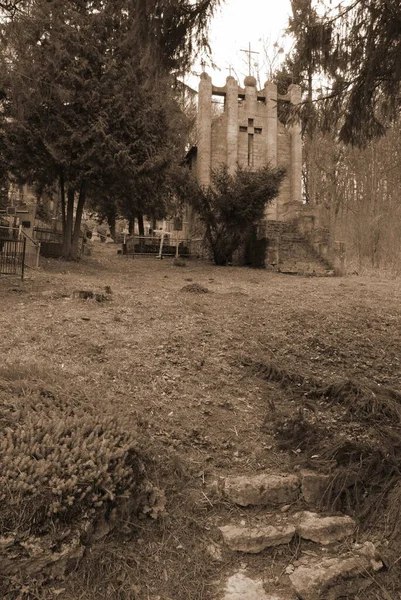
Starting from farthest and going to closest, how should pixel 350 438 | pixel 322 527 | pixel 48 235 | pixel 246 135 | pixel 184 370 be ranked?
pixel 246 135
pixel 48 235
pixel 184 370
pixel 350 438
pixel 322 527

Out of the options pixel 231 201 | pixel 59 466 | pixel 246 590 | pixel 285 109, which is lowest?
pixel 246 590

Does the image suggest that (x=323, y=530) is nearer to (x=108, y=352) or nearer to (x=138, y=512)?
(x=138, y=512)

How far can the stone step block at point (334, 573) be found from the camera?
2.85m

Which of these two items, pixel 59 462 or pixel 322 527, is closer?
pixel 59 462

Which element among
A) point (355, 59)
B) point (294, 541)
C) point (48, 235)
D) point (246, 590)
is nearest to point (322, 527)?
point (294, 541)

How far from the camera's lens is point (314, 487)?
12.0 feet

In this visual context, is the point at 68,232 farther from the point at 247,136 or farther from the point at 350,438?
the point at 350,438

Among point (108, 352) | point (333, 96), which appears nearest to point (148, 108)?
point (333, 96)

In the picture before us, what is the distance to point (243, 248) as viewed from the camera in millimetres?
19781

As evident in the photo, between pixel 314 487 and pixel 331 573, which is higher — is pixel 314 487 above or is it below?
above

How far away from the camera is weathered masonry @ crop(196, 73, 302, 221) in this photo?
2553 centimetres

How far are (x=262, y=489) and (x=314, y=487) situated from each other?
0.42 meters

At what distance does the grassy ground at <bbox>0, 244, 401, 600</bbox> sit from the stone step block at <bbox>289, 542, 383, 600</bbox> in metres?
0.19

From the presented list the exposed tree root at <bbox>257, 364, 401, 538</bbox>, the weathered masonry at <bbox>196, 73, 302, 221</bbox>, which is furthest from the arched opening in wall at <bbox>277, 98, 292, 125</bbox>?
the weathered masonry at <bbox>196, 73, 302, 221</bbox>
